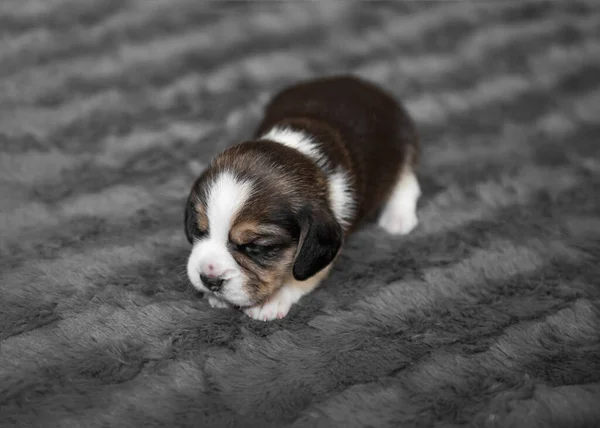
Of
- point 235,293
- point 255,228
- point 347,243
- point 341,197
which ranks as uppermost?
point 255,228

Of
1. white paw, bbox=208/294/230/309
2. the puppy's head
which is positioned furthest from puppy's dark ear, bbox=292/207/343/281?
white paw, bbox=208/294/230/309

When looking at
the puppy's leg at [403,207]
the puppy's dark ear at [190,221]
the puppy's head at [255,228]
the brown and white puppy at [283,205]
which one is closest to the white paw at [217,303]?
the brown and white puppy at [283,205]

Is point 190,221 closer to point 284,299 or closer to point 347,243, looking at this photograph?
point 284,299

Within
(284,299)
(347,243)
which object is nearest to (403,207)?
(347,243)

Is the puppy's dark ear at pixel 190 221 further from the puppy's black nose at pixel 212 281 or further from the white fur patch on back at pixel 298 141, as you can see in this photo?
the white fur patch on back at pixel 298 141

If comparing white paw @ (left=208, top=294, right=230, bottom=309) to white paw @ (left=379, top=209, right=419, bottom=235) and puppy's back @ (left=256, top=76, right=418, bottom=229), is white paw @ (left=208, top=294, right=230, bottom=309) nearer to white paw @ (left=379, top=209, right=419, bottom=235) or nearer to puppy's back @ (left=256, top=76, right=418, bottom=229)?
puppy's back @ (left=256, top=76, right=418, bottom=229)
